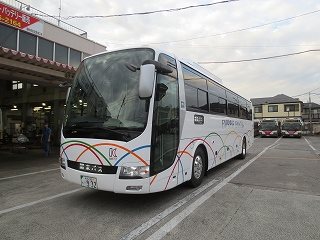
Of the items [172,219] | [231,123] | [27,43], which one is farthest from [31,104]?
[172,219]

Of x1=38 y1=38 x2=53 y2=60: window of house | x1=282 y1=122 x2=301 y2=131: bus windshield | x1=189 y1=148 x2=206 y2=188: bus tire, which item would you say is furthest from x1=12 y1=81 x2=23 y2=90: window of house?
x1=282 y1=122 x2=301 y2=131: bus windshield

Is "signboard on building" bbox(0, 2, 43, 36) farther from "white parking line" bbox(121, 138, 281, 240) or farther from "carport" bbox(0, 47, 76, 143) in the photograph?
"white parking line" bbox(121, 138, 281, 240)

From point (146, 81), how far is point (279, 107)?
6138 centimetres

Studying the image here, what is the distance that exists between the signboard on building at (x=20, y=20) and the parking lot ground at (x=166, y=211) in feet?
30.7

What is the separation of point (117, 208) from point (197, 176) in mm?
2426

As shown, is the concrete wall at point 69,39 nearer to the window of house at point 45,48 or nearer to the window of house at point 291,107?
the window of house at point 45,48

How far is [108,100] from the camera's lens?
5.20 meters

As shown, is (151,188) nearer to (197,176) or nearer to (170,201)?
(170,201)

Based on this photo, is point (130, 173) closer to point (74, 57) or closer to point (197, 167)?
point (197, 167)

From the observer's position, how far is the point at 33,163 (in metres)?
11.8

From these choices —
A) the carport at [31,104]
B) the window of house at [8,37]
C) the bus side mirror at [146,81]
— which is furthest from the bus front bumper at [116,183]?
the window of house at [8,37]

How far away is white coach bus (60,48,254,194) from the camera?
4906 millimetres

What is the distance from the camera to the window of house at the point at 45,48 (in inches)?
623

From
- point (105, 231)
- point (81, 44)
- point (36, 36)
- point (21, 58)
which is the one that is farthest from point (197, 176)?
point (81, 44)
